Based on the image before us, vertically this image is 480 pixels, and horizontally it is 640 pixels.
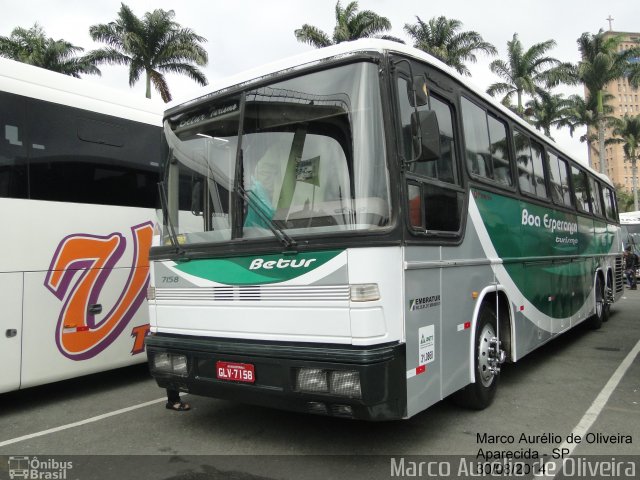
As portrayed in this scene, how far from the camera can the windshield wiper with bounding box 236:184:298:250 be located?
13.1ft

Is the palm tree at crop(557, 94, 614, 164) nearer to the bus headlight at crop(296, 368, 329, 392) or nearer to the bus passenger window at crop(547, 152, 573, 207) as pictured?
the bus passenger window at crop(547, 152, 573, 207)

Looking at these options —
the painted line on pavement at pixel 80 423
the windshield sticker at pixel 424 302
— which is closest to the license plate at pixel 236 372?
the windshield sticker at pixel 424 302

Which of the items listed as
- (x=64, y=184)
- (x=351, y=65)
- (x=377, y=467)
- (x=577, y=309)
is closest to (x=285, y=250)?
(x=351, y=65)

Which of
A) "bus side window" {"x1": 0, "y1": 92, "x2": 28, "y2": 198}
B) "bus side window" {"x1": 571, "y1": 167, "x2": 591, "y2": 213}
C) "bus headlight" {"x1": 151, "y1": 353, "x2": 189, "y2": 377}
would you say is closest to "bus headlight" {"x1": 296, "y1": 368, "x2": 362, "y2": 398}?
"bus headlight" {"x1": 151, "y1": 353, "x2": 189, "y2": 377}

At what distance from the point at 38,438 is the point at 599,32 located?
4008cm

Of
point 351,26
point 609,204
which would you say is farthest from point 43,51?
point 609,204

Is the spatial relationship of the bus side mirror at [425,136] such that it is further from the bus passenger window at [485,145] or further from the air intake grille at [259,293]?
the bus passenger window at [485,145]

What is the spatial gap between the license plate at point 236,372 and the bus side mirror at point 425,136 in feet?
6.54

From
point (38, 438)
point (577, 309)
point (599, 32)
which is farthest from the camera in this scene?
point (599, 32)

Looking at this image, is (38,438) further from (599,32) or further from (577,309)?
(599,32)

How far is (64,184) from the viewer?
6047 millimetres

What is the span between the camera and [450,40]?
31.4 m

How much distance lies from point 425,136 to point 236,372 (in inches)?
89.8

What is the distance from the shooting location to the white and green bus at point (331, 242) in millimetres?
3787
